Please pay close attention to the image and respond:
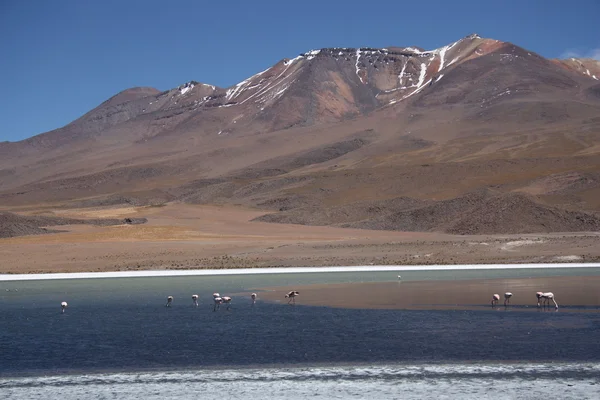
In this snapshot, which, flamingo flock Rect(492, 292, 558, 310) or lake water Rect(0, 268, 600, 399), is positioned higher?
flamingo flock Rect(492, 292, 558, 310)

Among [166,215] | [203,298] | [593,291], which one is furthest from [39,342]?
[166,215]

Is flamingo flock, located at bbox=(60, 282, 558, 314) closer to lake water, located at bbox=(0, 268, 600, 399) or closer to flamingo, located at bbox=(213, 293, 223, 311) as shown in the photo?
flamingo, located at bbox=(213, 293, 223, 311)

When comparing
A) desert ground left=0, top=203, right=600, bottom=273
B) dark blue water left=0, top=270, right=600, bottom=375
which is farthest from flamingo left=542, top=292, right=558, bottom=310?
desert ground left=0, top=203, right=600, bottom=273

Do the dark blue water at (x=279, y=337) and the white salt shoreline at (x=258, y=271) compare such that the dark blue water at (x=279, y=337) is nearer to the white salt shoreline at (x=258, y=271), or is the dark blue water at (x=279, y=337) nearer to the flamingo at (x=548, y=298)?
the flamingo at (x=548, y=298)

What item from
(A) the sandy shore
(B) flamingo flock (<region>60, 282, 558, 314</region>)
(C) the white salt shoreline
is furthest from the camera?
Result: (C) the white salt shoreline

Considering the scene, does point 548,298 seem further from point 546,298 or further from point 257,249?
point 257,249
